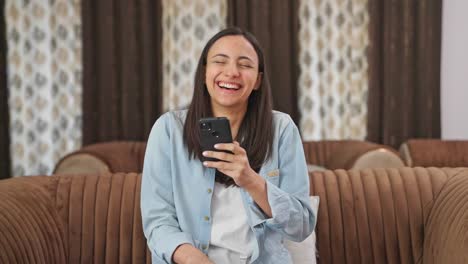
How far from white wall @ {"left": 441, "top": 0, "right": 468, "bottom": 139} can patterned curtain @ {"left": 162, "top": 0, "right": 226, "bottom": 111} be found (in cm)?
192

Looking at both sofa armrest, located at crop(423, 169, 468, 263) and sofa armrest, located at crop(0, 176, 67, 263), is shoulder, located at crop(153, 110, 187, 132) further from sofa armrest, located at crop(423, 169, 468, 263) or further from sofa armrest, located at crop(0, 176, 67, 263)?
sofa armrest, located at crop(423, 169, 468, 263)

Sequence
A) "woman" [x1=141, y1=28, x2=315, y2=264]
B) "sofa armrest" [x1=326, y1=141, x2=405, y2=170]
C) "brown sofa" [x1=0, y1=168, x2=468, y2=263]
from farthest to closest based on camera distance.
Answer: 1. "sofa armrest" [x1=326, y1=141, x2=405, y2=170]
2. "brown sofa" [x1=0, y1=168, x2=468, y2=263]
3. "woman" [x1=141, y1=28, x2=315, y2=264]

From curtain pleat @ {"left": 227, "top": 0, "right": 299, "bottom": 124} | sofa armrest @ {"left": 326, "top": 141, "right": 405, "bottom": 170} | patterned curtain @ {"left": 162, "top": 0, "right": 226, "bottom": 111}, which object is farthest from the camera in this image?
patterned curtain @ {"left": 162, "top": 0, "right": 226, "bottom": 111}

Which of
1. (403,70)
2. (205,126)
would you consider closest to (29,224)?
(205,126)

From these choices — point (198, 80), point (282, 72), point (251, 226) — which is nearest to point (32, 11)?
point (282, 72)

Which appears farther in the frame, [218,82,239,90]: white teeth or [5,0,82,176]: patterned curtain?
[5,0,82,176]: patterned curtain

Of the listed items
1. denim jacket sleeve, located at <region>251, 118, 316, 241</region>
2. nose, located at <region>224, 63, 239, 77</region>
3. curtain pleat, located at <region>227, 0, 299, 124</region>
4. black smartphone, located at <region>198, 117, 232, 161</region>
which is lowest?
denim jacket sleeve, located at <region>251, 118, 316, 241</region>

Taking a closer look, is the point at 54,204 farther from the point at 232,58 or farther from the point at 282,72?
the point at 282,72

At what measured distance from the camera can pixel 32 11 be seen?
4133 mm

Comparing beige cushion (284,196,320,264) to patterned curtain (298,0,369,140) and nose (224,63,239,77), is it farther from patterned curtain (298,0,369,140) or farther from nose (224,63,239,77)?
patterned curtain (298,0,369,140)

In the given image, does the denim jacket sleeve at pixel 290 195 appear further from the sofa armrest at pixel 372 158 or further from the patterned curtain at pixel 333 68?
the patterned curtain at pixel 333 68

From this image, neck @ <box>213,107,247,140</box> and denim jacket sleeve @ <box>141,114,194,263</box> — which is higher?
neck @ <box>213,107,247,140</box>

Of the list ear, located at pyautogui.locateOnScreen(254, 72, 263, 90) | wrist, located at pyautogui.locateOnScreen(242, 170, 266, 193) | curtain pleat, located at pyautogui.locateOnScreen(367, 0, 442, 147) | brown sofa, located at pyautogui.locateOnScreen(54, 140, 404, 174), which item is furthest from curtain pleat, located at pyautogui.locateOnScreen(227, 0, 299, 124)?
wrist, located at pyautogui.locateOnScreen(242, 170, 266, 193)

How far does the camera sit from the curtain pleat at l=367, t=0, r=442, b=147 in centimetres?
423
